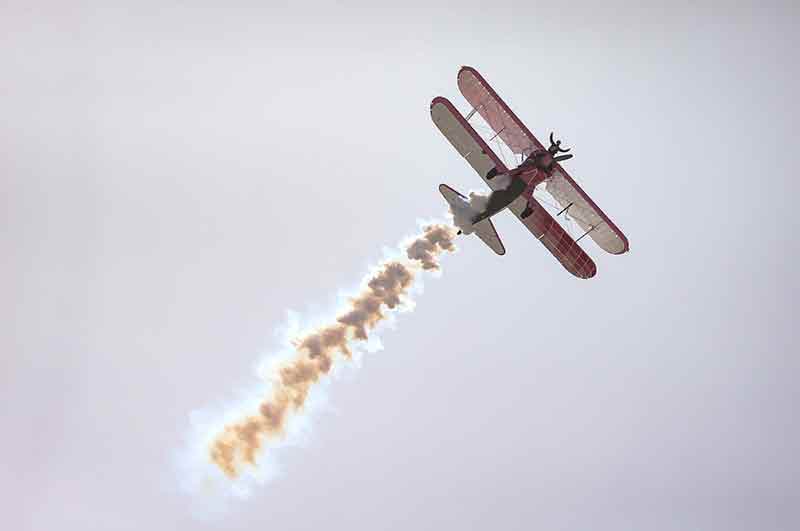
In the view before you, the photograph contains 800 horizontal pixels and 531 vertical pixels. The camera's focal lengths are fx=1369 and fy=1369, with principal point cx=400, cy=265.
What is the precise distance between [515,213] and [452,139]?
494cm

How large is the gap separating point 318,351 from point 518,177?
1337cm

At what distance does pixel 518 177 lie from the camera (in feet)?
198

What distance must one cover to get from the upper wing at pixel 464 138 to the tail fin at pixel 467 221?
4.73ft

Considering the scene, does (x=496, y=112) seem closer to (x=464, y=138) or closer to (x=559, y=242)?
(x=464, y=138)

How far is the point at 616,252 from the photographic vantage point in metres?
63.2

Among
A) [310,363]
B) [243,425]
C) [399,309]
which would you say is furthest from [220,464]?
[399,309]

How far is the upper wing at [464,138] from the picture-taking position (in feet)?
194

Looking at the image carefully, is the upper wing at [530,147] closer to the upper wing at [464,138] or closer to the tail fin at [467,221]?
the upper wing at [464,138]

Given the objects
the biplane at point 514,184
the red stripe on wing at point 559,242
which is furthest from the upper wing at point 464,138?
the red stripe on wing at point 559,242

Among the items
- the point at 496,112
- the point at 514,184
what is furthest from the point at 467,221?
the point at 496,112

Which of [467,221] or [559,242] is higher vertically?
[467,221]

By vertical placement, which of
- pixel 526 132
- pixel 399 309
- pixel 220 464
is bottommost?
pixel 220 464

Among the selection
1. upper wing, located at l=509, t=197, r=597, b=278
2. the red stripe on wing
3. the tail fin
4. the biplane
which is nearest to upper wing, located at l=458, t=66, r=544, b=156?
the biplane

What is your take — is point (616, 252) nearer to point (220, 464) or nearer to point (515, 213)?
point (515, 213)
